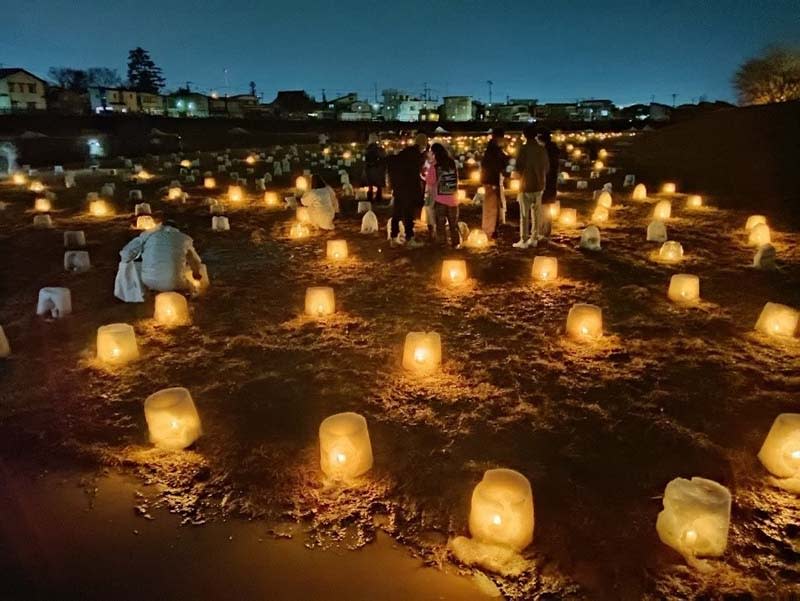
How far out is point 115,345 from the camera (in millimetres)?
5590

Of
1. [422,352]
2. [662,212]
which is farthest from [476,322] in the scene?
[662,212]

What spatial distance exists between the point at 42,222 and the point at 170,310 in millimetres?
7743

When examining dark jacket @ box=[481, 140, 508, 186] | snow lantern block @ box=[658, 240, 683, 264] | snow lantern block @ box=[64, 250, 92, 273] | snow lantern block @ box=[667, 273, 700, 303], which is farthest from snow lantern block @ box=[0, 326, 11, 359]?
snow lantern block @ box=[658, 240, 683, 264]

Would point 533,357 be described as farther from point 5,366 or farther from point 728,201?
point 728,201

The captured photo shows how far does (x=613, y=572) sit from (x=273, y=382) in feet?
10.7

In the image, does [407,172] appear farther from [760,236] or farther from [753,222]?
[753,222]

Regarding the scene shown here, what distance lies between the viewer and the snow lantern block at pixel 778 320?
5.92 metres

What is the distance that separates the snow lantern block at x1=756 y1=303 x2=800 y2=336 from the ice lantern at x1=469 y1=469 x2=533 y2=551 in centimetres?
432

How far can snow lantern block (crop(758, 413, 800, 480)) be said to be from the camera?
12.2 ft

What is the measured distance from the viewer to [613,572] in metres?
3.07

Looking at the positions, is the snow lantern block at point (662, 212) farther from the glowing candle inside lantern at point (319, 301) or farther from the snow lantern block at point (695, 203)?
the glowing candle inside lantern at point (319, 301)

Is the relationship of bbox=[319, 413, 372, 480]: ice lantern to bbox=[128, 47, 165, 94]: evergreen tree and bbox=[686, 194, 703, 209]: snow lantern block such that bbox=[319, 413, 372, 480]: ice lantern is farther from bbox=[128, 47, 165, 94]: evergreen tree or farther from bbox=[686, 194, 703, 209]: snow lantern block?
bbox=[128, 47, 165, 94]: evergreen tree

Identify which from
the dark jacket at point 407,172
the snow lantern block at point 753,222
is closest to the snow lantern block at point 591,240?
the dark jacket at point 407,172

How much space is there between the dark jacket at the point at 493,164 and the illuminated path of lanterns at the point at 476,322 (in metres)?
0.92
